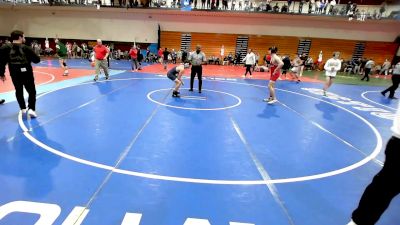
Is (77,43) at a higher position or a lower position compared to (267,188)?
higher

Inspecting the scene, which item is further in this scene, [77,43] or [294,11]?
[77,43]

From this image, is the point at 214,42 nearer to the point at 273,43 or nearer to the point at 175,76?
the point at 273,43

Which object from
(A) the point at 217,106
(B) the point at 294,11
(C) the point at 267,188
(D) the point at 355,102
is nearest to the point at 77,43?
(B) the point at 294,11

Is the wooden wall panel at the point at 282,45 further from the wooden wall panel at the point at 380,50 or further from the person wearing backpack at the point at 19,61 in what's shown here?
the person wearing backpack at the point at 19,61

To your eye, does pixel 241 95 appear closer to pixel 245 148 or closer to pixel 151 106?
pixel 151 106

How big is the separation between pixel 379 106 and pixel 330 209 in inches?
362

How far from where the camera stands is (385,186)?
2.29 meters

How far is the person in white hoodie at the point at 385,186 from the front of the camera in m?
2.21

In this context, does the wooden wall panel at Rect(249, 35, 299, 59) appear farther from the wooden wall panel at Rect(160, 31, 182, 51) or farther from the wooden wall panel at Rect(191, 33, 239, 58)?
the wooden wall panel at Rect(160, 31, 182, 51)

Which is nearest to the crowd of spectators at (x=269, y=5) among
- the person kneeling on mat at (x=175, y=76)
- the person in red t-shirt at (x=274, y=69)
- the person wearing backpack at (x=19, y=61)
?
the person kneeling on mat at (x=175, y=76)

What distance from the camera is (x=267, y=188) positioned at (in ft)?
12.6

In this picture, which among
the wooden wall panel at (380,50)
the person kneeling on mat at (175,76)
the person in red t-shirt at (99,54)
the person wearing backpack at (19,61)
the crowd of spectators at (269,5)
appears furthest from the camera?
the wooden wall panel at (380,50)

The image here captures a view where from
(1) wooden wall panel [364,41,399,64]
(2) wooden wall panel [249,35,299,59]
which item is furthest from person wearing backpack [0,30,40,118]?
(1) wooden wall panel [364,41,399,64]

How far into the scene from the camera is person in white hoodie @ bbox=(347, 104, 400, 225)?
Answer: 2211 millimetres
